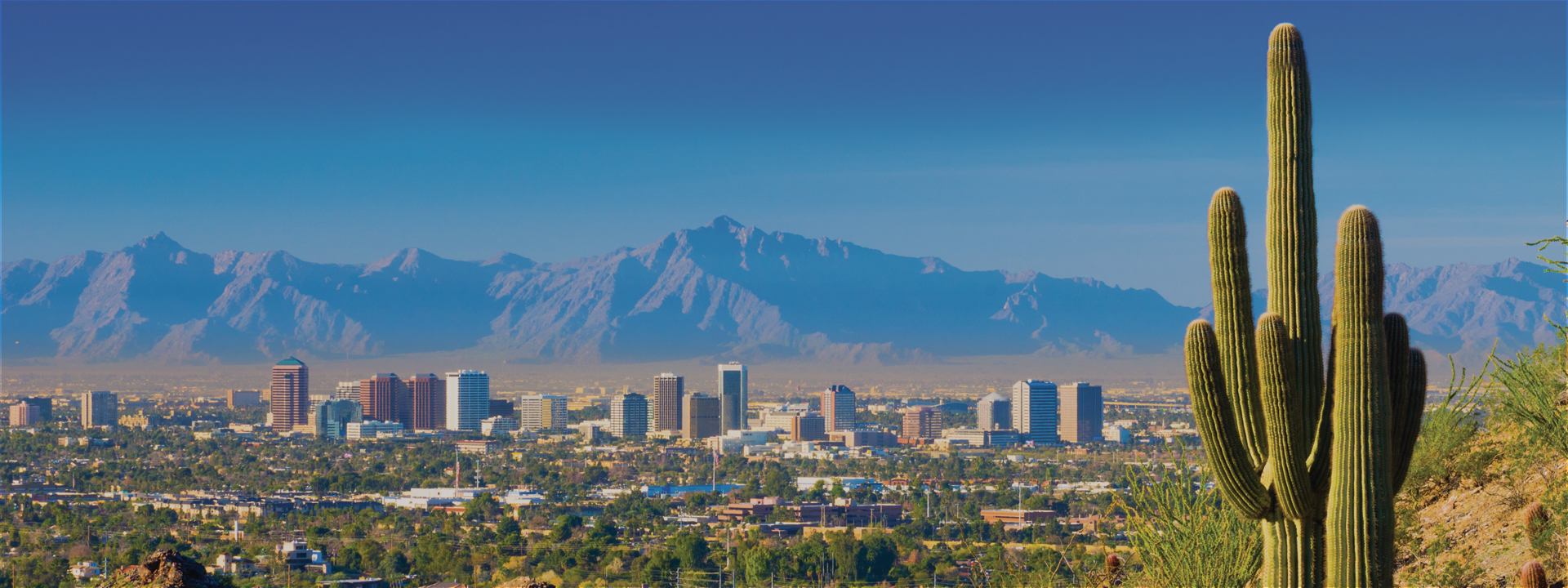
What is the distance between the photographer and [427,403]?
189 m

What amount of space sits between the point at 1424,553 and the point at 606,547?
4560 cm

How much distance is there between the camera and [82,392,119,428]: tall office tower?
158 m

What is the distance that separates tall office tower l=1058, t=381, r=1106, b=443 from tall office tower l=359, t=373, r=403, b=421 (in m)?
91.3

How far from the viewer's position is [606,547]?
172 ft

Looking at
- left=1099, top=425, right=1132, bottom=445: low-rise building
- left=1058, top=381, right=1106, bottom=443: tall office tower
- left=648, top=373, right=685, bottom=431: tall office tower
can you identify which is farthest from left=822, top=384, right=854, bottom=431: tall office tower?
left=1099, top=425, right=1132, bottom=445: low-rise building

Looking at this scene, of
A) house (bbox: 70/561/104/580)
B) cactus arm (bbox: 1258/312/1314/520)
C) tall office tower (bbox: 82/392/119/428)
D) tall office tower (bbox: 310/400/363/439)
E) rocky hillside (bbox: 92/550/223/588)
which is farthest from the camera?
tall office tower (bbox: 310/400/363/439)

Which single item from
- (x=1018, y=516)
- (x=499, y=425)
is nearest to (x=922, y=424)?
(x=499, y=425)

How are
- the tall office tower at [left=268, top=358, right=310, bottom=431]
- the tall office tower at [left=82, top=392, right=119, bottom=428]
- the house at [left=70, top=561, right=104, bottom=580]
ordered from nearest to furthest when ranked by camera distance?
the house at [left=70, top=561, right=104, bottom=580] → the tall office tower at [left=82, top=392, right=119, bottom=428] → the tall office tower at [left=268, top=358, right=310, bottom=431]

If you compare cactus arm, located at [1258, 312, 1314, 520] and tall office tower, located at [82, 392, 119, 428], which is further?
tall office tower, located at [82, 392, 119, 428]

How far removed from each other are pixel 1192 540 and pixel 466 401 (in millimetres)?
185087

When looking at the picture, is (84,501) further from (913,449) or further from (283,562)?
(913,449)

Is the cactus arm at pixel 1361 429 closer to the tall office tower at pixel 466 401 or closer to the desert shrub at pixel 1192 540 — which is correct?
the desert shrub at pixel 1192 540

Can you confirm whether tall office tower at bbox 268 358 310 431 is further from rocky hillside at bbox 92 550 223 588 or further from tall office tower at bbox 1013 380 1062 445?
rocky hillside at bbox 92 550 223 588

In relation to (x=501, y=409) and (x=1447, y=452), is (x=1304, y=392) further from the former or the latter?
(x=501, y=409)
